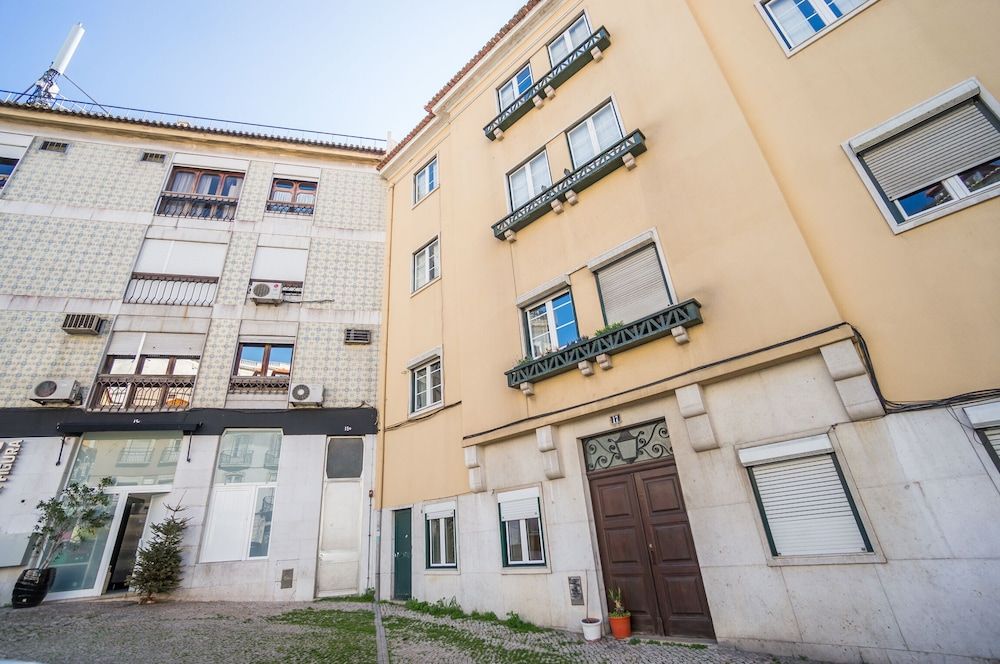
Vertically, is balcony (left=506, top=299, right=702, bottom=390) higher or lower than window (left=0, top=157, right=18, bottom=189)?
lower

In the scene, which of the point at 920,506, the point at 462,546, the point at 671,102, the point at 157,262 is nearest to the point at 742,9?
the point at 671,102

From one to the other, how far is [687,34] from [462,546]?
12.4 meters

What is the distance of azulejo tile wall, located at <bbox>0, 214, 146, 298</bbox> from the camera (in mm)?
13546

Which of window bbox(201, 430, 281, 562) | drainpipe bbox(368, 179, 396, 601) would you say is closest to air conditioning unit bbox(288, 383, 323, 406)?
window bbox(201, 430, 281, 562)

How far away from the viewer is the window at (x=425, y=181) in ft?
50.9

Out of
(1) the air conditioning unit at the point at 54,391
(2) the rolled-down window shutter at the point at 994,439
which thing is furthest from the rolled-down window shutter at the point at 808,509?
(1) the air conditioning unit at the point at 54,391

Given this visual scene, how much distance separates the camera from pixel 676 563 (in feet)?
22.2

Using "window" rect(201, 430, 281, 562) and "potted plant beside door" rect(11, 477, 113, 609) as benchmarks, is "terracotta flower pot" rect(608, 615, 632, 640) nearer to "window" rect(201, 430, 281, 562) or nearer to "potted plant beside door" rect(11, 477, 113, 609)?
"window" rect(201, 430, 281, 562)

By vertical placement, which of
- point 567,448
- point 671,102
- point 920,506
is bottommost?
point 920,506

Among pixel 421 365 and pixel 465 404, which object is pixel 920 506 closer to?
pixel 465 404

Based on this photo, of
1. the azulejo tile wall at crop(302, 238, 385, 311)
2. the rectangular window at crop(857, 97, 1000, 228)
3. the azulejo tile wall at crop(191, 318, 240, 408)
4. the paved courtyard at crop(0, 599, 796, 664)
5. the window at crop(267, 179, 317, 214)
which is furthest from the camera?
the window at crop(267, 179, 317, 214)

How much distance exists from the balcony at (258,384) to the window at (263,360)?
215 millimetres

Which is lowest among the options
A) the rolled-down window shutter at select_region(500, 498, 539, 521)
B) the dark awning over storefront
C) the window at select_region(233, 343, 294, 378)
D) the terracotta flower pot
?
the terracotta flower pot

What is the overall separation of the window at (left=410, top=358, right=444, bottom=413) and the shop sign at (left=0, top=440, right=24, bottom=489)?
1077 cm
